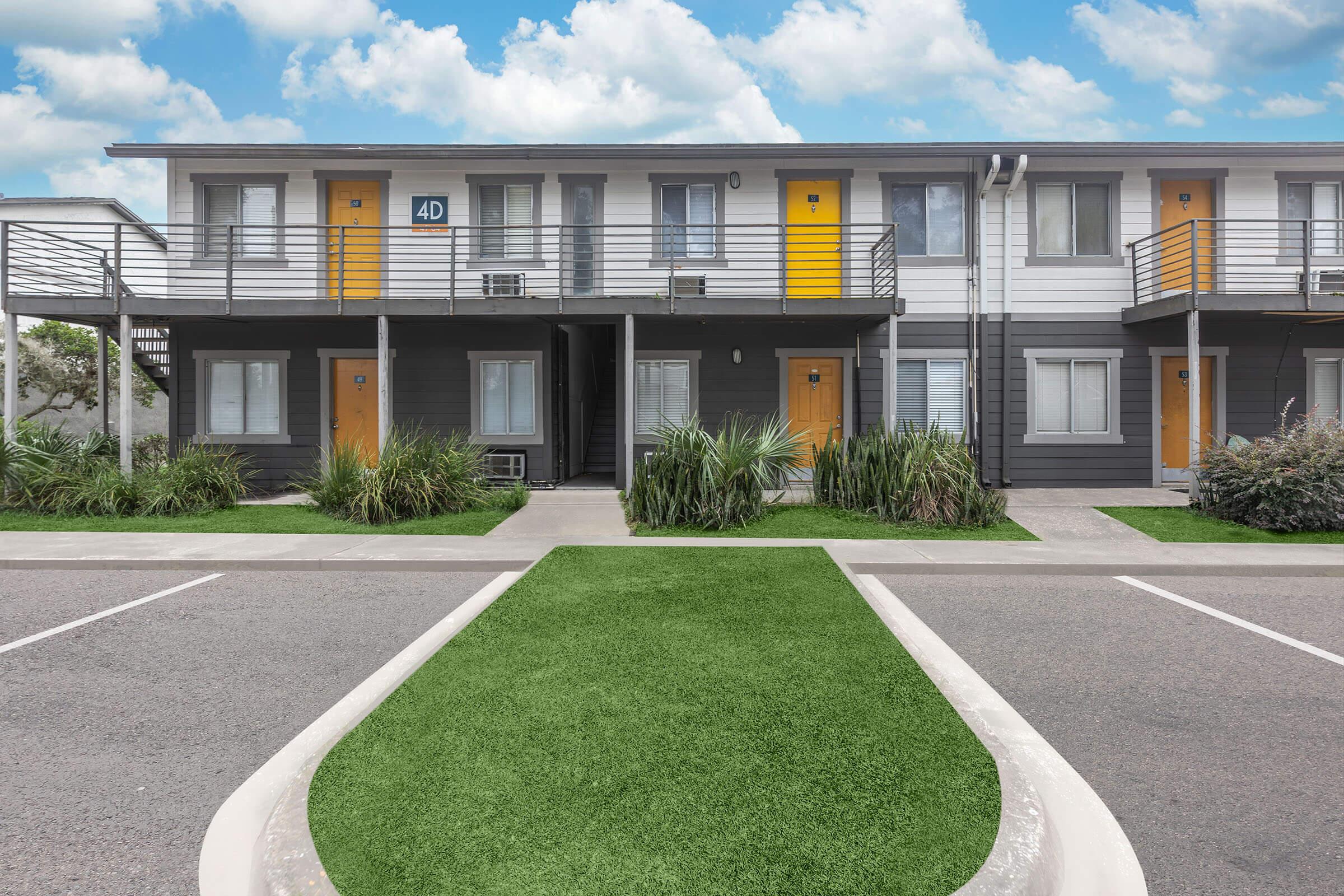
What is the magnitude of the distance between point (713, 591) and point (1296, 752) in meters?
4.10

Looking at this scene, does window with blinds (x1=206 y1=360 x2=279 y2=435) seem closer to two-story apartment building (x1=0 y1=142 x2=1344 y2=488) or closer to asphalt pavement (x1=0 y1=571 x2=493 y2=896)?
two-story apartment building (x1=0 y1=142 x2=1344 y2=488)

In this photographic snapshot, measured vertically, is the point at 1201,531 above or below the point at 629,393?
below

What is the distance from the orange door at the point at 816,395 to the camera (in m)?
14.7

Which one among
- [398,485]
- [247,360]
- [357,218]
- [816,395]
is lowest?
[398,485]

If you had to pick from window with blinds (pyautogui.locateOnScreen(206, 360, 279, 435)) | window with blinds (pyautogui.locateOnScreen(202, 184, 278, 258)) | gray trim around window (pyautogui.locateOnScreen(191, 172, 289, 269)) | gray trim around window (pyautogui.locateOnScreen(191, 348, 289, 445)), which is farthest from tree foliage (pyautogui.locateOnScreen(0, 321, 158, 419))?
window with blinds (pyautogui.locateOnScreen(202, 184, 278, 258))

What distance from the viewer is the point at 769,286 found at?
14.3m

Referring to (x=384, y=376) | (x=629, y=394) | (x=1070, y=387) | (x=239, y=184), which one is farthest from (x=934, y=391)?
(x=239, y=184)

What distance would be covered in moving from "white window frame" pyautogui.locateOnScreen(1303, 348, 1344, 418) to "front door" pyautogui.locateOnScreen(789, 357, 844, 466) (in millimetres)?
8601

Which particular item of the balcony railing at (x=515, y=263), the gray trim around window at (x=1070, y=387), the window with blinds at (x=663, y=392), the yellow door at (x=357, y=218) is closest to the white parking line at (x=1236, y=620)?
the gray trim around window at (x=1070, y=387)

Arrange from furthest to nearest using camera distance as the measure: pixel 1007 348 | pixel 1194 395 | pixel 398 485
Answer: pixel 1007 348 → pixel 1194 395 → pixel 398 485

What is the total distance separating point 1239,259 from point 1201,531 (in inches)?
275

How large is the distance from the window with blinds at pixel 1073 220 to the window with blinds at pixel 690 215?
20.1ft

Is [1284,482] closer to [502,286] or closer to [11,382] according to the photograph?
[502,286]

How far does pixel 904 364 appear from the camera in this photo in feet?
47.3
